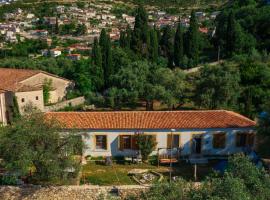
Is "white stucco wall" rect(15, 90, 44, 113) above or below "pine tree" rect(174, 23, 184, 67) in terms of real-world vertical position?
below

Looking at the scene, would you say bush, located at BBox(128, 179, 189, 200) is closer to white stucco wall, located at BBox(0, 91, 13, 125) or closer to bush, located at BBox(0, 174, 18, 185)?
bush, located at BBox(0, 174, 18, 185)

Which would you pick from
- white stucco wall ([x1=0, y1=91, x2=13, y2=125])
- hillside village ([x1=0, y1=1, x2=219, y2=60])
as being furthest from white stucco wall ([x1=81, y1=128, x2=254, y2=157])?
hillside village ([x1=0, y1=1, x2=219, y2=60])

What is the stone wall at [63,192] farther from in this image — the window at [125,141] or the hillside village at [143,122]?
the window at [125,141]

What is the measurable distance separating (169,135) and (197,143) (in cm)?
190

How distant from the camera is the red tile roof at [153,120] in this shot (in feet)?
76.1

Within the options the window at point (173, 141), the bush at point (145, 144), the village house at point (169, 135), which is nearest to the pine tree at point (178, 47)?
the village house at point (169, 135)

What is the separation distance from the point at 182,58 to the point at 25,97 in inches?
876

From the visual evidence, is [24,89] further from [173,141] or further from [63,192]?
[63,192]

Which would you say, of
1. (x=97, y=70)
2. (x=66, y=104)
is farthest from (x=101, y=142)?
(x=97, y=70)

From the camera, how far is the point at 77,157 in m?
20.8

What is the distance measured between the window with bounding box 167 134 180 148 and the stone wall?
6399 mm

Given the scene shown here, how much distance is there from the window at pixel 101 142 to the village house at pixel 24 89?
266 inches

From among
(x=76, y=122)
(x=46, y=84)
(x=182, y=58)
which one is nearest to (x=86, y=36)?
(x=182, y=58)

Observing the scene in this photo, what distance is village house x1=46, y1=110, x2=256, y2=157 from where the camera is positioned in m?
23.0
